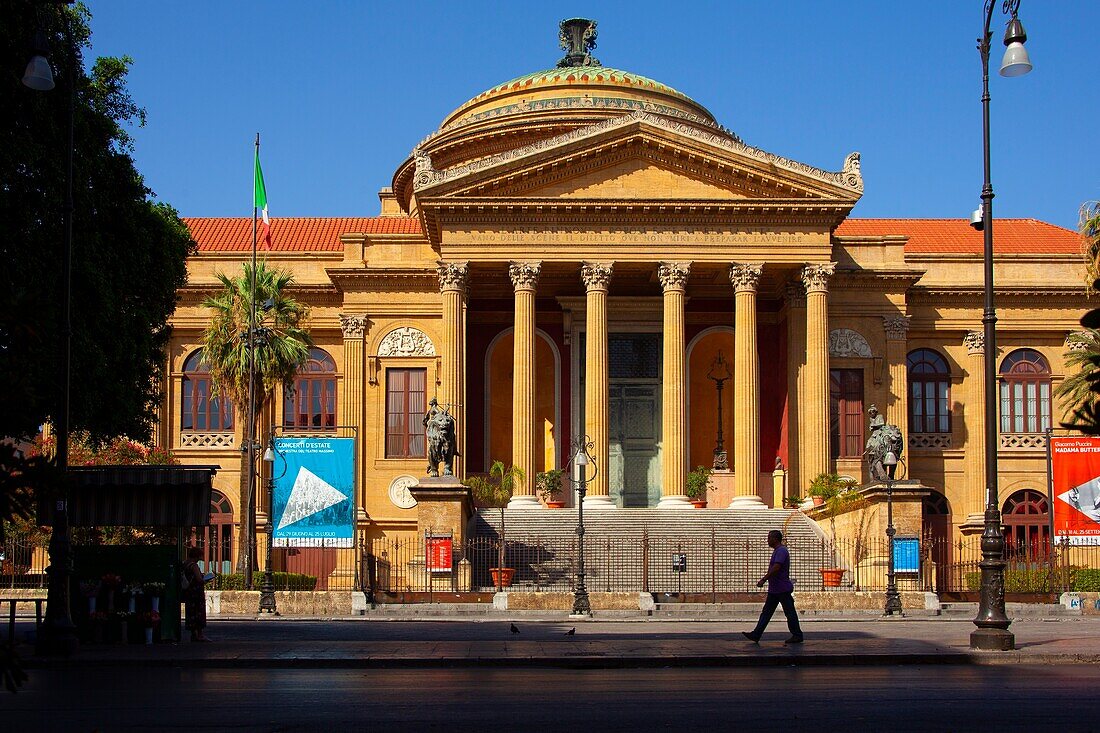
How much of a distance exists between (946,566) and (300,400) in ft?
79.8

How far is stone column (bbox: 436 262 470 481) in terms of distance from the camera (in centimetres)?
4600

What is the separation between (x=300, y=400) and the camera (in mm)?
53281

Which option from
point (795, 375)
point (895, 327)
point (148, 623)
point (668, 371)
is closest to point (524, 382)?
point (668, 371)

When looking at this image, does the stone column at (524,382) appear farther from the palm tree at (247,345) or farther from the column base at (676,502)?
the palm tree at (247,345)

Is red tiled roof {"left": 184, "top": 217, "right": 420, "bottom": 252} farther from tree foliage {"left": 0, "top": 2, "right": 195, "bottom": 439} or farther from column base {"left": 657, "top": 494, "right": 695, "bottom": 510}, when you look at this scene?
tree foliage {"left": 0, "top": 2, "right": 195, "bottom": 439}

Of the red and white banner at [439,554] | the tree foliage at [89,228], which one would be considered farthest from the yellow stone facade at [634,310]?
the tree foliage at [89,228]

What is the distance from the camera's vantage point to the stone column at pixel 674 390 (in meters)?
45.5

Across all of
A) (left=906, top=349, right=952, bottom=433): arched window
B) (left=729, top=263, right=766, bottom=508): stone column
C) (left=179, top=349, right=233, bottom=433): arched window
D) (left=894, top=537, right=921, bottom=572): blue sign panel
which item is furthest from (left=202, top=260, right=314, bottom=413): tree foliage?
(left=906, top=349, right=952, bottom=433): arched window

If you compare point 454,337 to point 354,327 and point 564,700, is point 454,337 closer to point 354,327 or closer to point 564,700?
point 354,327

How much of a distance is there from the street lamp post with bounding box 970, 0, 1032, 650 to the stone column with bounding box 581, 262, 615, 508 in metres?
23.4

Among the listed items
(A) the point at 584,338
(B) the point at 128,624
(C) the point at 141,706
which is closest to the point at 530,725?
(C) the point at 141,706

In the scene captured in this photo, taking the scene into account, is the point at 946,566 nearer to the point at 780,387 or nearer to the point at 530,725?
the point at 780,387

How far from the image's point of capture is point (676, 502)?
4491cm

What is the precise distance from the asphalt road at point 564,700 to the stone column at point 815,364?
27.7 meters
